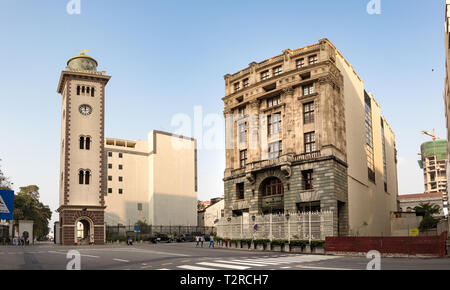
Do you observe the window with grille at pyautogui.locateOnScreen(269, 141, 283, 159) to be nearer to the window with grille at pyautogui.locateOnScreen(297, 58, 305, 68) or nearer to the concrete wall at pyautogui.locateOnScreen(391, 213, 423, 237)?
the window with grille at pyautogui.locateOnScreen(297, 58, 305, 68)

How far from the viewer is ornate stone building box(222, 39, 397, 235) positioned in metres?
49.7

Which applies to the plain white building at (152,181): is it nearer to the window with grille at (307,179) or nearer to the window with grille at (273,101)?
the window with grille at (273,101)

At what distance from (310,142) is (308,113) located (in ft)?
11.4

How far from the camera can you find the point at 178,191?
110 meters

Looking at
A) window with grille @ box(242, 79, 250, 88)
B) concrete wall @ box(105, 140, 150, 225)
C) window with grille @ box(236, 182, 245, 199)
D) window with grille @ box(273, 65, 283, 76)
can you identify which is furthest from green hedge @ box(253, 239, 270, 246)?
concrete wall @ box(105, 140, 150, 225)

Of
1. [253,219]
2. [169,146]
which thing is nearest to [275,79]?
[253,219]

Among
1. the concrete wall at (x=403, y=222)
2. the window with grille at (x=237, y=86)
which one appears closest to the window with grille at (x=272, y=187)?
the window with grille at (x=237, y=86)

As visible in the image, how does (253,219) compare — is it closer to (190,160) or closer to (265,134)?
(265,134)

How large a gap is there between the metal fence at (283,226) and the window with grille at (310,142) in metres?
9.64

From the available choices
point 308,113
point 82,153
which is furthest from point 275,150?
point 82,153

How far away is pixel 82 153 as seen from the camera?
64.3m

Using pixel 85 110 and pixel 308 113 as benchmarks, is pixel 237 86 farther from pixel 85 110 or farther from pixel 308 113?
pixel 85 110

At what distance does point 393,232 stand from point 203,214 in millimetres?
60224

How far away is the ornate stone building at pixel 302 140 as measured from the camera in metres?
49.7
